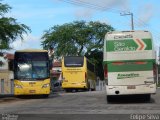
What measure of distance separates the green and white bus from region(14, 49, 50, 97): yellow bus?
9.90m

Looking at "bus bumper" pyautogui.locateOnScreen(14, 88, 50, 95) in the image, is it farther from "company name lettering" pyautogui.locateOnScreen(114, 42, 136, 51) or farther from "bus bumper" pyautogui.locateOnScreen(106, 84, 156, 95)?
"company name lettering" pyautogui.locateOnScreen(114, 42, 136, 51)

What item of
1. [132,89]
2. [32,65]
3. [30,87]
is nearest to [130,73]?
[132,89]

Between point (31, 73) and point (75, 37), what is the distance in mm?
61025

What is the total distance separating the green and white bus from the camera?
2445 centimetres

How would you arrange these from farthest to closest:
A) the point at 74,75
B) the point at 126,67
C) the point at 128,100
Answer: the point at 74,75, the point at 128,100, the point at 126,67

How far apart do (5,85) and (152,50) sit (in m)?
42.0

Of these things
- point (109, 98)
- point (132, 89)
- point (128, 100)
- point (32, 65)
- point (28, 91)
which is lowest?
point (128, 100)

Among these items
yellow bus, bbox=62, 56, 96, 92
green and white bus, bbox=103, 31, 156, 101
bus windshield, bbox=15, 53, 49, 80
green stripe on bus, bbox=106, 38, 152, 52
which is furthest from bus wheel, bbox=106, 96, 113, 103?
yellow bus, bbox=62, 56, 96, 92

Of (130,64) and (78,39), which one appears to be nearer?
(130,64)

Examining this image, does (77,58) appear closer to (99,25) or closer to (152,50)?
(152,50)

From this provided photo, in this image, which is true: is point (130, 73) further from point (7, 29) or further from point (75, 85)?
point (75, 85)

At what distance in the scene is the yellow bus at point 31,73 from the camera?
33688mm

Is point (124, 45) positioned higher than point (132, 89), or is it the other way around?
point (124, 45)

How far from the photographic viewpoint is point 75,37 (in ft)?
311
